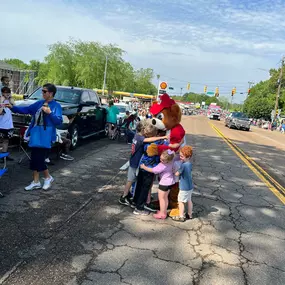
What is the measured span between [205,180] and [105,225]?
12.0 feet

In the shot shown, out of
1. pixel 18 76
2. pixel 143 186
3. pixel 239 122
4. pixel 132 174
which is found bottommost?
pixel 239 122

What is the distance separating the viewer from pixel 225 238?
4293mm

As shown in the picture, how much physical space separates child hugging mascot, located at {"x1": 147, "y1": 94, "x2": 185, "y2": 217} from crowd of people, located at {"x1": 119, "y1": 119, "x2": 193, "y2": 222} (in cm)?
8

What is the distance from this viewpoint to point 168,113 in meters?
4.93

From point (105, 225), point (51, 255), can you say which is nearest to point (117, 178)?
point (105, 225)

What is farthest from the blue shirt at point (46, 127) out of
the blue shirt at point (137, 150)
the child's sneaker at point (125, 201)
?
the child's sneaker at point (125, 201)

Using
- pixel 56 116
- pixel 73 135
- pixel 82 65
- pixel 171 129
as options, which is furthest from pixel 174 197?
pixel 82 65

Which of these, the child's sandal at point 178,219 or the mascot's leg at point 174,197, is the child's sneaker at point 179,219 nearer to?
the child's sandal at point 178,219

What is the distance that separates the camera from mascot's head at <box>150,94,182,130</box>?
4914 millimetres

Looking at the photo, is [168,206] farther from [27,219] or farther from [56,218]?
[27,219]

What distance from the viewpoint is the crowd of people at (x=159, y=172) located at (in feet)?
15.2

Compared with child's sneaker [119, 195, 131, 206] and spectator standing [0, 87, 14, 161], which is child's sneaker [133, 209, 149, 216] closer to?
child's sneaker [119, 195, 131, 206]

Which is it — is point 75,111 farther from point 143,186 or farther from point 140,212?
point 140,212

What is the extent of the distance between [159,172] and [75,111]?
17.8 feet
